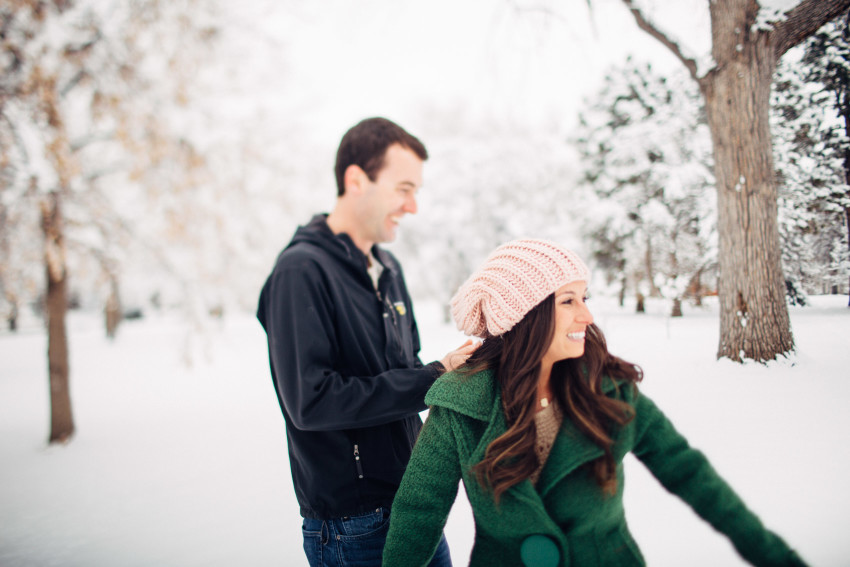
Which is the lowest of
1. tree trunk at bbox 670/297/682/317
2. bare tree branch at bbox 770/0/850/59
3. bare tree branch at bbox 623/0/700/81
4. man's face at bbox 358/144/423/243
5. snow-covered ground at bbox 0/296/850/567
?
snow-covered ground at bbox 0/296/850/567

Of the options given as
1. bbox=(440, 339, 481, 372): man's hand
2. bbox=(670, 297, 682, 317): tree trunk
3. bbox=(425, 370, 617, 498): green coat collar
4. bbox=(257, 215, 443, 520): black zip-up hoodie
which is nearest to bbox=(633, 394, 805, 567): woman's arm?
bbox=(425, 370, 617, 498): green coat collar

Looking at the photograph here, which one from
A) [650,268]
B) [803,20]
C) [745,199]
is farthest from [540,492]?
[803,20]

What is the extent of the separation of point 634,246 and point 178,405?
7652 mm

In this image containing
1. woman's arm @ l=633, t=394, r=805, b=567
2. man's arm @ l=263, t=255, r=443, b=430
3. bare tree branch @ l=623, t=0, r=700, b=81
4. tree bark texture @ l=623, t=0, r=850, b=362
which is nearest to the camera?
woman's arm @ l=633, t=394, r=805, b=567

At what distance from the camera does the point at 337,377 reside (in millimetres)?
1241

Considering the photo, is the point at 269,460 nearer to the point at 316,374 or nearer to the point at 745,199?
the point at 316,374

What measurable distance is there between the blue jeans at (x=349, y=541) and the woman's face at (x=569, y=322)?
0.81 meters

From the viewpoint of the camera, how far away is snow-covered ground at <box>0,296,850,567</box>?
4.60 ft

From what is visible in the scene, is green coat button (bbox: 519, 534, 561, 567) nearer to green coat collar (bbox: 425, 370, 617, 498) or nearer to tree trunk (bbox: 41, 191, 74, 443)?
green coat collar (bbox: 425, 370, 617, 498)

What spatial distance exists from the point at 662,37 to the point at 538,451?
72.9 inches

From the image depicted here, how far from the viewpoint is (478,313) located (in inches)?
49.2

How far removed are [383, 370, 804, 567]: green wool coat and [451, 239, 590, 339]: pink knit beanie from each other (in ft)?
0.70

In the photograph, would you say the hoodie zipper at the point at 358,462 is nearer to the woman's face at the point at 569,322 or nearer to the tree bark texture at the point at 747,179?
the woman's face at the point at 569,322

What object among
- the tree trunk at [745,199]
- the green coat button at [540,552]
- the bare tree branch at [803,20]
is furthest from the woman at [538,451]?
the bare tree branch at [803,20]
